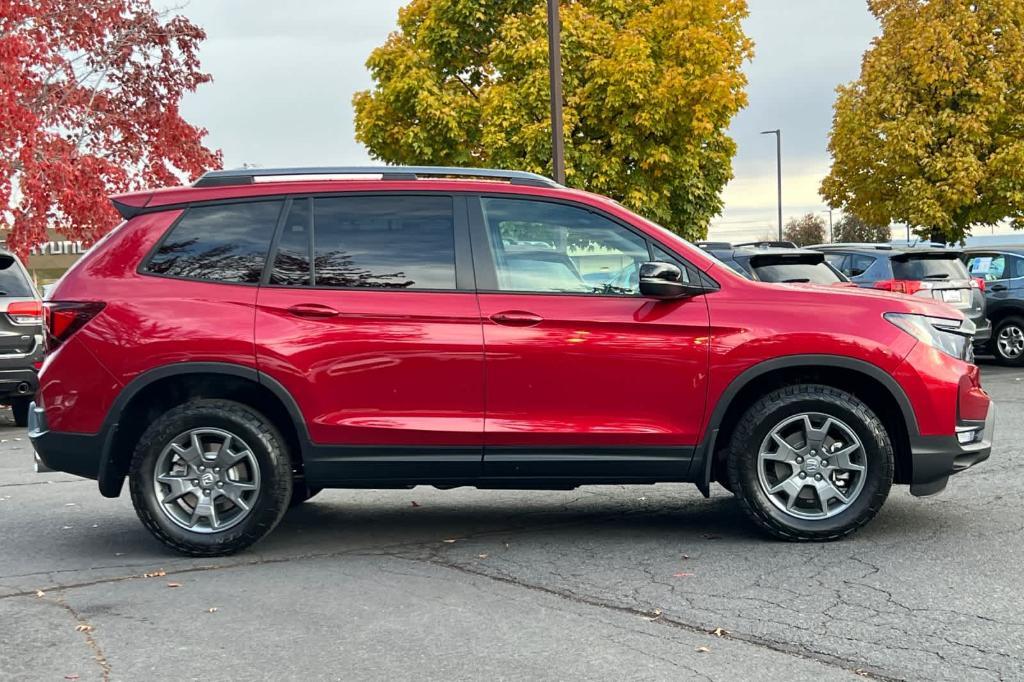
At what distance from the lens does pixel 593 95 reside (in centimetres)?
3316

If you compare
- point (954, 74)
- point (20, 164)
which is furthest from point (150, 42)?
point (954, 74)

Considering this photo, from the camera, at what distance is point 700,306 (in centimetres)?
627

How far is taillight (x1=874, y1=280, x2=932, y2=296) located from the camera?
50.6 feet

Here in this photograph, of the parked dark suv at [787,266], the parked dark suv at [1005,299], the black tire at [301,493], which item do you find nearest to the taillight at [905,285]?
the parked dark suv at [787,266]

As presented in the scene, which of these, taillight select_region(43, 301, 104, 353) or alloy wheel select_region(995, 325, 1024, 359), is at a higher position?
taillight select_region(43, 301, 104, 353)

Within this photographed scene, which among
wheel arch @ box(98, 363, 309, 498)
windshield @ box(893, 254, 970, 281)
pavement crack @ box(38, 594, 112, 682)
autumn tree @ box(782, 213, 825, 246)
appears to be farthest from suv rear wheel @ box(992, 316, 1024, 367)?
autumn tree @ box(782, 213, 825, 246)

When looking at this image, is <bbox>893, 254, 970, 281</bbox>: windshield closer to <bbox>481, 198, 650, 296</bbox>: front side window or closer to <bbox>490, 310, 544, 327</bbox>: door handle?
<bbox>481, 198, 650, 296</bbox>: front side window

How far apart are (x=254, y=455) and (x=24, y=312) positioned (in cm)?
757

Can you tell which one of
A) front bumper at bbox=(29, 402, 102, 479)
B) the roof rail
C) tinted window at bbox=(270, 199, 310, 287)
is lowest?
front bumper at bbox=(29, 402, 102, 479)

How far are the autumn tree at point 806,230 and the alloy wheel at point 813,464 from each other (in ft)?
330

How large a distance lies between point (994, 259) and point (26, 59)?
55.5ft

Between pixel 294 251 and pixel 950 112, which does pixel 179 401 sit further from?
pixel 950 112

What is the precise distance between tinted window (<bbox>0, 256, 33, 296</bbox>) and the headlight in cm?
969

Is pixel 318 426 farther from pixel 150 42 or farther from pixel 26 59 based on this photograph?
pixel 150 42
